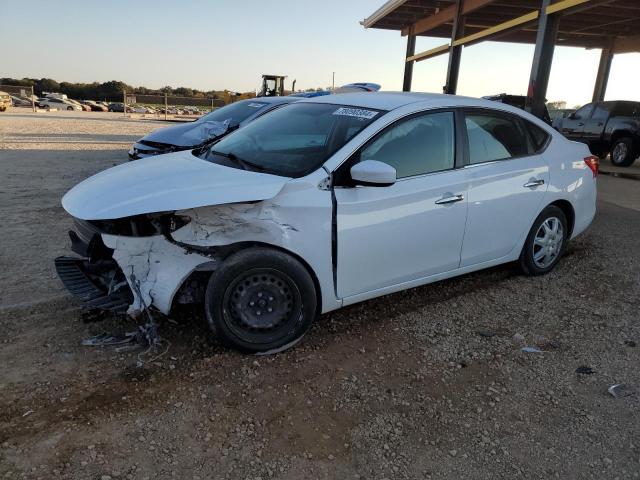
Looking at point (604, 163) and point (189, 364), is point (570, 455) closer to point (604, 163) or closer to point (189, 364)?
point (189, 364)

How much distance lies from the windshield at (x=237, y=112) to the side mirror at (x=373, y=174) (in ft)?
17.3

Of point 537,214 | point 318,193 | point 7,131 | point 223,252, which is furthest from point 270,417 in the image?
point 7,131

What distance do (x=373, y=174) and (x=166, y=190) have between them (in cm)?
128

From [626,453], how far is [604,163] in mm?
14338

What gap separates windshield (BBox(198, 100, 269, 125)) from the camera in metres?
8.15

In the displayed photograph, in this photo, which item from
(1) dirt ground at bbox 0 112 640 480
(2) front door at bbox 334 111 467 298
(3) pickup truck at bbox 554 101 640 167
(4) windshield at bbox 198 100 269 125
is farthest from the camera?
(3) pickup truck at bbox 554 101 640 167

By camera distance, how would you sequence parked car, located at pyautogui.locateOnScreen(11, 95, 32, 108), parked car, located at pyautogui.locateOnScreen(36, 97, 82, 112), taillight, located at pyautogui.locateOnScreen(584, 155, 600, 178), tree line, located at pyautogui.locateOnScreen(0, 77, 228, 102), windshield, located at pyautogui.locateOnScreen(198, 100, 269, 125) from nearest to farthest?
1. taillight, located at pyautogui.locateOnScreen(584, 155, 600, 178)
2. windshield, located at pyautogui.locateOnScreen(198, 100, 269, 125)
3. parked car, located at pyautogui.locateOnScreen(11, 95, 32, 108)
4. parked car, located at pyautogui.locateOnScreen(36, 97, 82, 112)
5. tree line, located at pyautogui.locateOnScreen(0, 77, 228, 102)

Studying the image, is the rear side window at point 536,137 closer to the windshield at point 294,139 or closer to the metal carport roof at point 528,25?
the windshield at point 294,139

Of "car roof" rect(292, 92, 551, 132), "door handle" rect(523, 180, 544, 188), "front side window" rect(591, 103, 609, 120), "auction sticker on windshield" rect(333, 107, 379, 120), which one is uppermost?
"front side window" rect(591, 103, 609, 120)

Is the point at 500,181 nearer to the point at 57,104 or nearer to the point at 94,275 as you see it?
the point at 94,275

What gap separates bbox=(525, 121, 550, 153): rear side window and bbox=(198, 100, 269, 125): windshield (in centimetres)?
483

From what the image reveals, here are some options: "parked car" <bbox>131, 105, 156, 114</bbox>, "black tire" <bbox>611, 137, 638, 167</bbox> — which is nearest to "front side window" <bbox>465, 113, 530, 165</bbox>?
"black tire" <bbox>611, 137, 638, 167</bbox>

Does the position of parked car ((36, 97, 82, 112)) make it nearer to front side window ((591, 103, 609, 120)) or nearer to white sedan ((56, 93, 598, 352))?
front side window ((591, 103, 609, 120))

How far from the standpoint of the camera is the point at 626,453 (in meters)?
2.45
